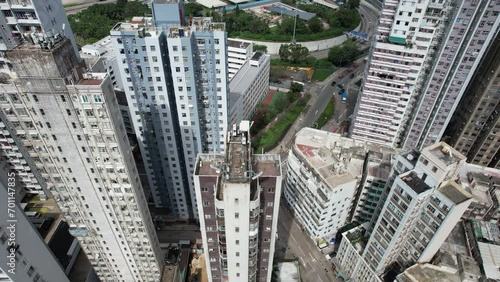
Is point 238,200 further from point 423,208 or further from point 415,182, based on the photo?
point 423,208

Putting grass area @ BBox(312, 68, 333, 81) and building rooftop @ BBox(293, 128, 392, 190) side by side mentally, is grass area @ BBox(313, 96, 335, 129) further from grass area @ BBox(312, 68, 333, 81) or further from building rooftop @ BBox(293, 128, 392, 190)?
building rooftop @ BBox(293, 128, 392, 190)

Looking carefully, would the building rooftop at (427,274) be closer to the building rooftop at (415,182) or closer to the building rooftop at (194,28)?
the building rooftop at (415,182)

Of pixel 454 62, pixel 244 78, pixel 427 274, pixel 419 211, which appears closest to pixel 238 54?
pixel 244 78

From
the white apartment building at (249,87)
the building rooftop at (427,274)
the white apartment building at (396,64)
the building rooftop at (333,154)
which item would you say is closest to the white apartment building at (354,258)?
the building rooftop at (427,274)

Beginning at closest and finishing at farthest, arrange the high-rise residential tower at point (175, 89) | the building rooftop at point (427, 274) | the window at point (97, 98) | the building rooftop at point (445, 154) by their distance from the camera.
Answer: the window at point (97, 98) → the building rooftop at point (445, 154) → the building rooftop at point (427, 274) → the high-rise residential tower at point (175, 89)

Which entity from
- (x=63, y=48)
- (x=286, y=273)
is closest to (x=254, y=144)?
(x=286, y=273)

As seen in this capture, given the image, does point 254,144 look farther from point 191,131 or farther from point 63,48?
point 63,48
